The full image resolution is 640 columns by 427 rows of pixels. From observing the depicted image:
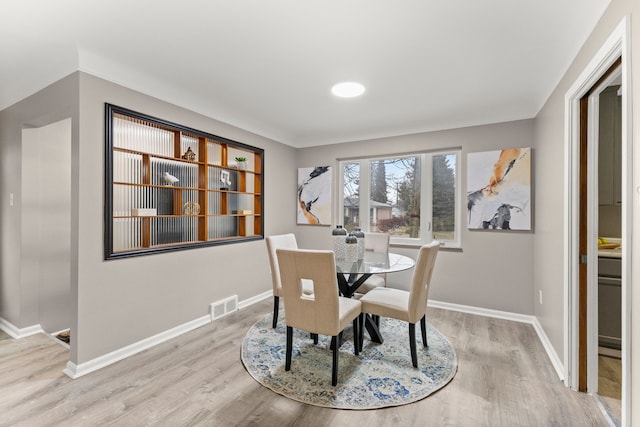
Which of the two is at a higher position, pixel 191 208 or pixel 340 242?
pixel 191 208

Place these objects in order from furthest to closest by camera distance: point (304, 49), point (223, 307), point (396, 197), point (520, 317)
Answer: point (396, 197), point (223, 307), point (520, 317), point (304, 49)

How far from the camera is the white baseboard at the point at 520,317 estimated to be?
7.61 feet

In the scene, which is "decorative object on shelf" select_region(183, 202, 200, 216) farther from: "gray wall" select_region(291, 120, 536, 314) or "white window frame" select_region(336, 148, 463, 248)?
"gray wall" select_region(291, 120, 536, 314)

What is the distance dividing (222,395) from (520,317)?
10.5ft

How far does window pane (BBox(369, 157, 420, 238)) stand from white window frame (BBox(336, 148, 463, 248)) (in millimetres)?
59

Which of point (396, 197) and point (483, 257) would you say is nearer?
point (483, 257)

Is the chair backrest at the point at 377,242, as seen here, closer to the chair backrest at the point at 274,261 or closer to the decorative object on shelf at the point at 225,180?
the chair backrest at the point at 274,261

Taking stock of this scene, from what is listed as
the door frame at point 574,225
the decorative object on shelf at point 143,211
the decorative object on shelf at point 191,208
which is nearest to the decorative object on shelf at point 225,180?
the decorative object on shelf at point 191,208

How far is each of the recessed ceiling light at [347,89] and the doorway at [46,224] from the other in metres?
2.82

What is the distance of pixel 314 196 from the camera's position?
4648 mm

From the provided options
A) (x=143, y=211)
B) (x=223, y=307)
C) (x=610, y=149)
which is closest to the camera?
(x=143, y=211)

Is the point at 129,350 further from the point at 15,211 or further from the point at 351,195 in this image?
the point at 351,195

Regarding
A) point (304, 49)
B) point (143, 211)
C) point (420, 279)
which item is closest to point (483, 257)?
point (420, 279)

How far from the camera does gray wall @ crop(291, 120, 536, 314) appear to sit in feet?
10.8
